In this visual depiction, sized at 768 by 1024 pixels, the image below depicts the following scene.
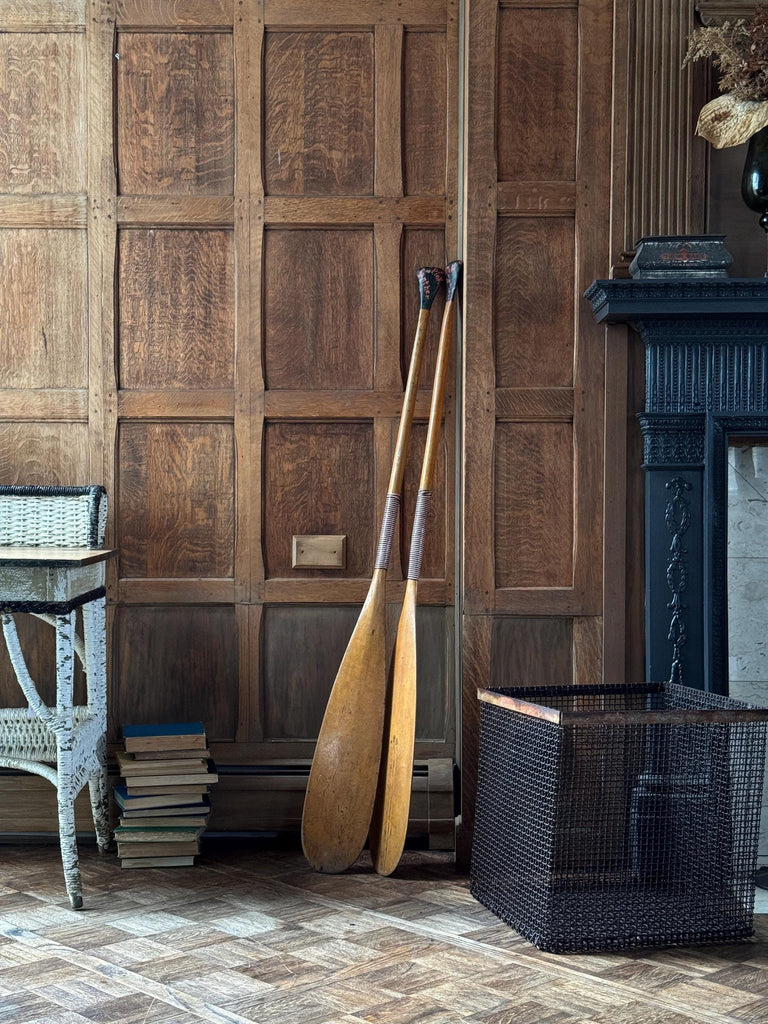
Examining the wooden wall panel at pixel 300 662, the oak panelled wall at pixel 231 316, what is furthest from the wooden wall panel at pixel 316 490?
→ the wooden wall panel at pixel 300 662

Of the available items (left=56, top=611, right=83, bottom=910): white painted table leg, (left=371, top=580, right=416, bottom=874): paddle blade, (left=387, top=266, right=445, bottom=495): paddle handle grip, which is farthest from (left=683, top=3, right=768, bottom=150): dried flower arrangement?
(left=56, top=611, right=83, bottom=910): white painted table leg

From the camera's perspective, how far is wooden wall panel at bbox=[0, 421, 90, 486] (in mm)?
3188

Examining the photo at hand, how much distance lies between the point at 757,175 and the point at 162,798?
7.60 feet

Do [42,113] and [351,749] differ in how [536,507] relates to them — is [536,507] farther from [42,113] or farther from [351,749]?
[42,113]

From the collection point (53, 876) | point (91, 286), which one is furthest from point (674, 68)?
point (53, 876)

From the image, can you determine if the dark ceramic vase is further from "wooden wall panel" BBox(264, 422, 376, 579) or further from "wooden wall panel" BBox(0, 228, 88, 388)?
"wooden wall panel" BBox(0, 228, 88, 388)

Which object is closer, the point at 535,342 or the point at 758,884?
the point at 758,884

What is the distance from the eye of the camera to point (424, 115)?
3.15 meters

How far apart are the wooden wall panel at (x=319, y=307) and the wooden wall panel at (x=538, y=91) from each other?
19.9 inches

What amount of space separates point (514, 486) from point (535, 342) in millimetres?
414

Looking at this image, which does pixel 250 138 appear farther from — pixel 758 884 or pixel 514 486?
pixel 758 884

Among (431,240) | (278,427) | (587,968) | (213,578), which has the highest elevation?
(431,240)

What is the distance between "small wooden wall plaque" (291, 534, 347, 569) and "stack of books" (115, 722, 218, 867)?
1.92 ft

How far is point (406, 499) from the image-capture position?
320 cm
